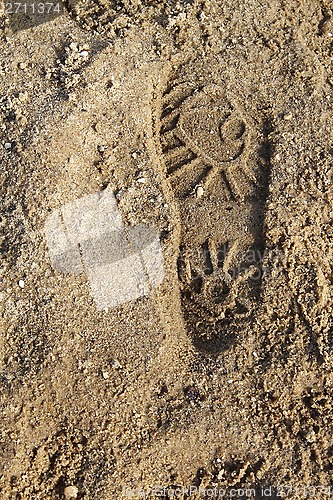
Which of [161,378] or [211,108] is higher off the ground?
[211,108]

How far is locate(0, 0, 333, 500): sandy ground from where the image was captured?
7.41ft

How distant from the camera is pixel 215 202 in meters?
2.63

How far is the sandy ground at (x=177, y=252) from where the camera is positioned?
88.9 inches

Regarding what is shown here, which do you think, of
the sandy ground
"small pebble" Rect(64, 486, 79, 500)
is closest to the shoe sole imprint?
the sandy ground

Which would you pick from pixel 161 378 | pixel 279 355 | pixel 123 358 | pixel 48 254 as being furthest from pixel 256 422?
pixel 48 254

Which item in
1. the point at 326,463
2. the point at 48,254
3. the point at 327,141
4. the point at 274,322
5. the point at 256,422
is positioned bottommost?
the point at 326,463

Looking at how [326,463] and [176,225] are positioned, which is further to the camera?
[176,225]

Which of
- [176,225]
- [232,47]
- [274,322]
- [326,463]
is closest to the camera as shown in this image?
[326,463]

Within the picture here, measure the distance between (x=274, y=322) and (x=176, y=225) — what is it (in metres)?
0.65

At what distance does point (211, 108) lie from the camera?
108 inches

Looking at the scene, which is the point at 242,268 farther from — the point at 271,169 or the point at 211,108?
the point at 211,108

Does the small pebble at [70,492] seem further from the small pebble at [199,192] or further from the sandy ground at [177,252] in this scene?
the small pebble at [199,192]

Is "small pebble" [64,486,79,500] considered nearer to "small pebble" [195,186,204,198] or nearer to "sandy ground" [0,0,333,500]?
"sandy ground" [0,0,333,500]

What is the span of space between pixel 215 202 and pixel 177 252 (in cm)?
32
